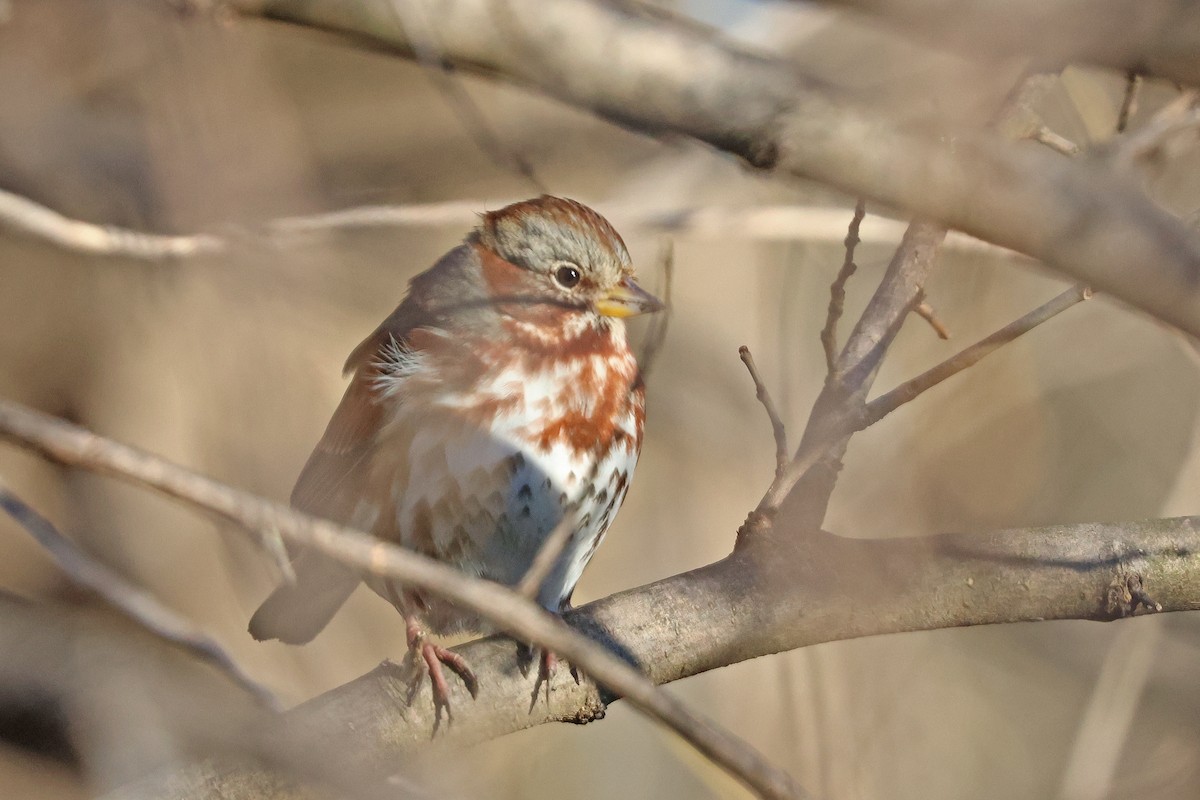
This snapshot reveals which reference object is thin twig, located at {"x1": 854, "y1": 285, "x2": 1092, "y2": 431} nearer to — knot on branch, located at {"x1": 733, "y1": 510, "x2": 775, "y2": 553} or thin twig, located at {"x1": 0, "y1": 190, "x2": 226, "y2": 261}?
knot on branch, located at {"x1": 733, "y1": 510, "x2": 775, "y2": 553}

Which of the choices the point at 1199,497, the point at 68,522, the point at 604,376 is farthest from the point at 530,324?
the point at 1199,497

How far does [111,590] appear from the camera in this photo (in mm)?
1676

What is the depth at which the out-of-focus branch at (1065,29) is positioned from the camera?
191 cm

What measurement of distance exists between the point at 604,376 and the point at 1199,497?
289 centimetres

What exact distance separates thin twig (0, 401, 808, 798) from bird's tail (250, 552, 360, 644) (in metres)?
2.79

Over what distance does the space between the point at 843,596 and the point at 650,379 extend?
3.58 metres

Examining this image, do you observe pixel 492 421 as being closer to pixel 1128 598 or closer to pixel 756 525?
pixel 756 525

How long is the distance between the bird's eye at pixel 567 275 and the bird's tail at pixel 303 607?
4.14ft

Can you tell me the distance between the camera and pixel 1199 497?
5.19m

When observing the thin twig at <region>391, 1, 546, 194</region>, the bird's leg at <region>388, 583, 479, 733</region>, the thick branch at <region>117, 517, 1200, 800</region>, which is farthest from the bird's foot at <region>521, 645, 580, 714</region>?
the thin twig at <region>391, 1, 546, 194</region>

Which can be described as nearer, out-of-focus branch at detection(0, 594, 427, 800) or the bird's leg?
out-of-focus branch at detection(0, 594, 427, 800)

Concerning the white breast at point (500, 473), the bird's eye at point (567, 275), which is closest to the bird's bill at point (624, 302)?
the bird's eye at point (567, 275)

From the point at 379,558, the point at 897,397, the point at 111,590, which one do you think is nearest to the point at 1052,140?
the point at 897,397

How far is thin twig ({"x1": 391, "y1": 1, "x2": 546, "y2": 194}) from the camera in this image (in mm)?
2664
